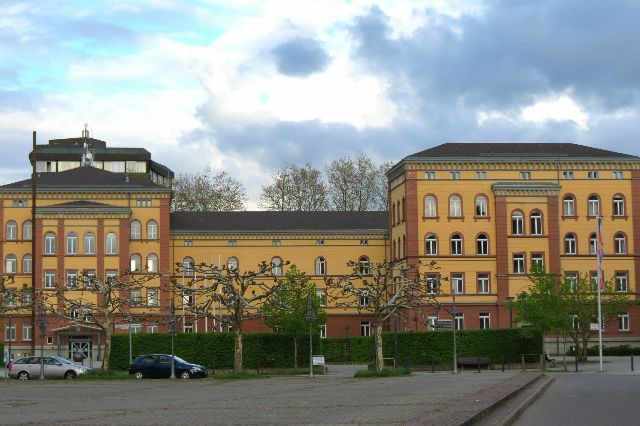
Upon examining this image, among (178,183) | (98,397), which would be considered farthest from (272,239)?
(98,397)

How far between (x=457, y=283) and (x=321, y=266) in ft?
58.9

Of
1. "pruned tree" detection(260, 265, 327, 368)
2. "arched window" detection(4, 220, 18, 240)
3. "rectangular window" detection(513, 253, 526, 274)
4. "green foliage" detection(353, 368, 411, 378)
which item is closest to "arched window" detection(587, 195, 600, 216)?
"rectangular window" detection(513, 253, 526, 274)

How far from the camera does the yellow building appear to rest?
89188mm

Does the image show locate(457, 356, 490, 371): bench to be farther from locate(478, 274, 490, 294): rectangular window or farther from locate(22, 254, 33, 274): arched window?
locate(22, 254, 33, 274): arched window

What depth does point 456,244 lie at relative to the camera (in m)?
89.8

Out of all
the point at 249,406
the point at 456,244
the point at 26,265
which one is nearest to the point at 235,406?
the point at 249,406

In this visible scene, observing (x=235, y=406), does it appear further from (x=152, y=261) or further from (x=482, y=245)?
(x=152, y=261)

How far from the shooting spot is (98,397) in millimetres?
37469

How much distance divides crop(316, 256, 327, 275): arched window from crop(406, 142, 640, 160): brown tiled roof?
16941 mm

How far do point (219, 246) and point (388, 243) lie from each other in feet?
50.9

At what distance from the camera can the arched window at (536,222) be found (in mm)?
89312

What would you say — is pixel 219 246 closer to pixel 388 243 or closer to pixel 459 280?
pixel 388 243

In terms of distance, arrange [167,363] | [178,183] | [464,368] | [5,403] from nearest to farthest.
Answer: [5,403]
[167,363]
[464,368]
[178,183]

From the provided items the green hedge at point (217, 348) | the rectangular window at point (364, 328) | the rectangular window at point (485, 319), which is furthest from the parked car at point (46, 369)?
the rectangular window at point (364, 328)
